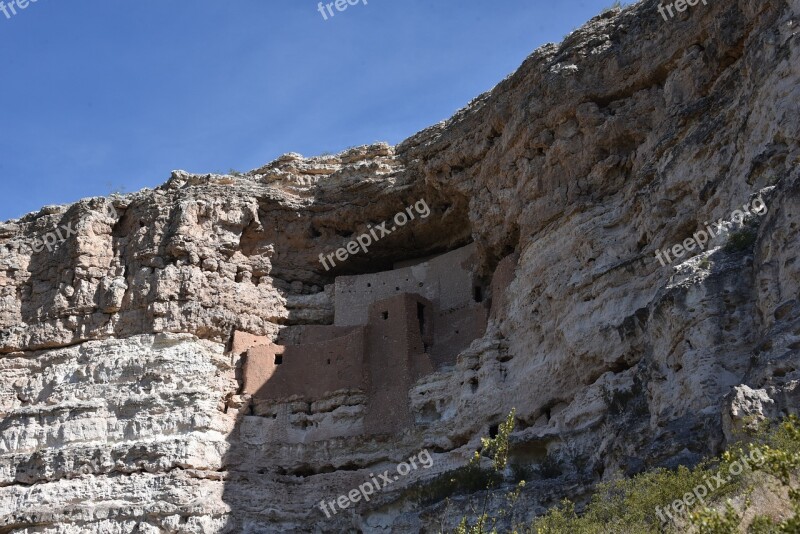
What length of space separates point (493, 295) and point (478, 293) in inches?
89.5

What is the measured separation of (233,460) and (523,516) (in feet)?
31.1

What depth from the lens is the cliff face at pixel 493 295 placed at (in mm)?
15500

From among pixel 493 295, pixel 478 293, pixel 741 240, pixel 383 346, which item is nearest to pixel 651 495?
pixel 741 240

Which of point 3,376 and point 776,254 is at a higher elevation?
point 3,376

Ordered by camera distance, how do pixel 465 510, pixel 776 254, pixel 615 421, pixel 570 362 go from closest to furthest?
pixel 776 254, pixel 615 421, pixel 465 510, pixel 570 362

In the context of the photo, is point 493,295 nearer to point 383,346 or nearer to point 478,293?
point 478,293

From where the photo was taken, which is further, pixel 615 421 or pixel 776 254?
pixel 615 421

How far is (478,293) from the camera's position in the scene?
2706 centimetres

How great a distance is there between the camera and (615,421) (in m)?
17.0

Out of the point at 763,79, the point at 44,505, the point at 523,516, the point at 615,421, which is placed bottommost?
the point at 523,516

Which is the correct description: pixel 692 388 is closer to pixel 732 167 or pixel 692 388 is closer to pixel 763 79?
pixel 732 167

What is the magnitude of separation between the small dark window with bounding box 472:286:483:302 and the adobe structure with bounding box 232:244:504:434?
3 cm

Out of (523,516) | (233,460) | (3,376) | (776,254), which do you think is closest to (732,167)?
(776,254)

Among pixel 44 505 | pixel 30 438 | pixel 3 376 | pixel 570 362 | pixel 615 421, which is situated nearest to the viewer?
pixel 615 421
